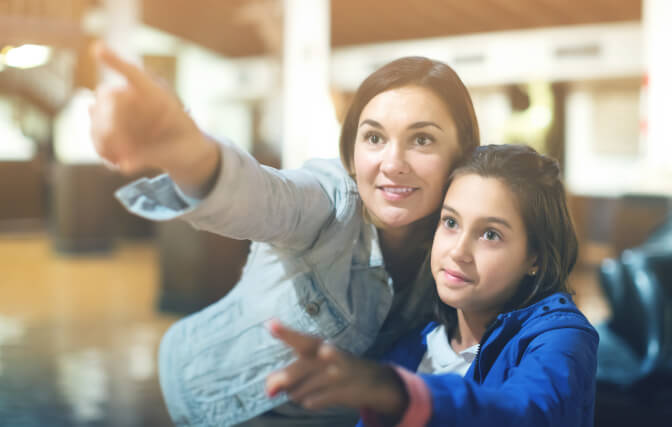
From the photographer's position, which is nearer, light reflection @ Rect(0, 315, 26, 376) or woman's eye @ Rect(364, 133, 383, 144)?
woman's eye @ Rect(364, 133, 383, 144)

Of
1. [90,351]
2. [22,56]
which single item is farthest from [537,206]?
[90,351]

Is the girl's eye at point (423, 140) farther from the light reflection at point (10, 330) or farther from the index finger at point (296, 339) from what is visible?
the light reflection at point (10, 330)

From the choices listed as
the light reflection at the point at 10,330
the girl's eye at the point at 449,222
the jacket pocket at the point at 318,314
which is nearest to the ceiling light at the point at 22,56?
the jacket pocket at the point at 318,314

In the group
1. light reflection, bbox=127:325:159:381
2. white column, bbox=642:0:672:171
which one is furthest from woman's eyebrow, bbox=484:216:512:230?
light reflection, bbox=127:325:159:381

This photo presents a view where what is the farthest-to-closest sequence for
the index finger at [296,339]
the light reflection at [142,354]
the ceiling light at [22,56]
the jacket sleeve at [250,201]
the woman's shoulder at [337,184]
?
the light reflection at [142,354] < the ceiling light at [22,56] < the woman's shoulder at [337,184] < the jacket sleeve at [250,201] < the index finger at [296,339]

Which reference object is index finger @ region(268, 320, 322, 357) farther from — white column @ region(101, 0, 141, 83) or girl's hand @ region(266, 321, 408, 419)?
white column @ region(101, 0, 141, 83)

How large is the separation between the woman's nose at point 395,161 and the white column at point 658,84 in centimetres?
159

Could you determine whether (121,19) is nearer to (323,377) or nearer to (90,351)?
(323,377)

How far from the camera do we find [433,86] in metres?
0.48

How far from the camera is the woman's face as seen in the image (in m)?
0.47

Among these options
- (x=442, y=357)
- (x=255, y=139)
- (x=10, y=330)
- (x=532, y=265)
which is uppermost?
(x=255, y=139)

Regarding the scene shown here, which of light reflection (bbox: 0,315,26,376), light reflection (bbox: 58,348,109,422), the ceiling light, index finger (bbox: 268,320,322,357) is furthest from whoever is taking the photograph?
light reflection (bbox: 0,315,26,376)

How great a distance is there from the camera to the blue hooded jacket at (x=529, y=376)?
38 cm

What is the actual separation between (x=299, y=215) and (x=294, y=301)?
0.31 ft
